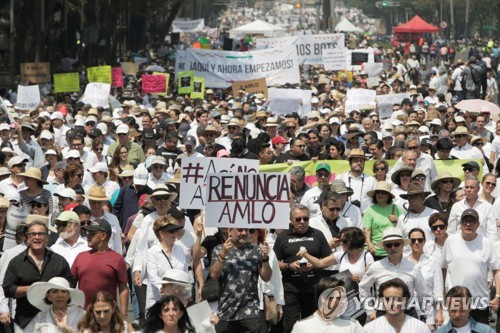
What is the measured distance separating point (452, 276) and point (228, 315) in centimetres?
183

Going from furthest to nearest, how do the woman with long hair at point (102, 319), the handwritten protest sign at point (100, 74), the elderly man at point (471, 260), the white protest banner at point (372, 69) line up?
1. the white protest banner at point (372, 69)
2. the handwritten protest sign at point (100, 74)
3. the elderly man at point (471, 260)
4. the woman with long hair at point (102, 319)

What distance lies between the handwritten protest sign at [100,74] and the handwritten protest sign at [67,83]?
1.00 metres

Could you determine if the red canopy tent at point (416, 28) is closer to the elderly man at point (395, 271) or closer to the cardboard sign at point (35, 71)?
the cardboard sign at point (35, 71)

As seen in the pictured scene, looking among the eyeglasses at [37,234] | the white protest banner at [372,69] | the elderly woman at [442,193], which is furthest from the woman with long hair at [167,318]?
the white protest banner at [372,69]

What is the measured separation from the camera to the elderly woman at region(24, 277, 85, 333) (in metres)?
10.5

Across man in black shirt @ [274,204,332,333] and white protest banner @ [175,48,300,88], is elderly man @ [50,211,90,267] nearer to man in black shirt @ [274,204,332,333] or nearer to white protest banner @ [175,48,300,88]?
man in black shirt @ [274,204,332,333]

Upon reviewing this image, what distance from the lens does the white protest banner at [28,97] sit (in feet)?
88.0

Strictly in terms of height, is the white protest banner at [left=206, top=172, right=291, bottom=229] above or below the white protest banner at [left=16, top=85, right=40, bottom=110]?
above

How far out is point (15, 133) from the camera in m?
20.3

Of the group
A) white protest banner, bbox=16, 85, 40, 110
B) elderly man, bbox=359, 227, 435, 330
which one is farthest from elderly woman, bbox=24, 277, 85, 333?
white protest banner, bbox=16, 85, 40, 110

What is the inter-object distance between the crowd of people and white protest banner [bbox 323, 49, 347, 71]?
1584 cm

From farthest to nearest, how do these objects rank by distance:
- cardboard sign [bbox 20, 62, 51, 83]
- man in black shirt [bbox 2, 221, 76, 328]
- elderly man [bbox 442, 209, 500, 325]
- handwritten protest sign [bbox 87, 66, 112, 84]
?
cardboard sign [bbox 20, 62, 51, 83]
handwritten protest sign [bbox 87, 66, 112, 84]
elderly man [bbox 442, 209, 500, 325]
man in black shirt [bbox 2, 221, 76, 328]

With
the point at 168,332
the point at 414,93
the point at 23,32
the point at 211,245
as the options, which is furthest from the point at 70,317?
the point at 23,32

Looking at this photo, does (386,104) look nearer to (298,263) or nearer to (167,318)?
(298,263)
